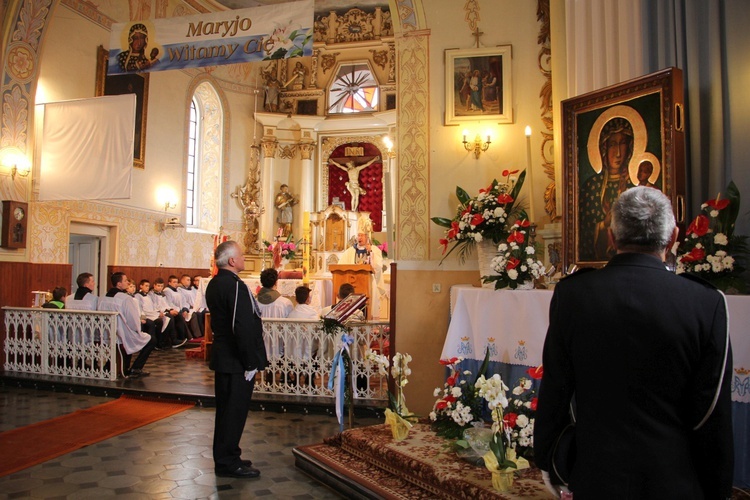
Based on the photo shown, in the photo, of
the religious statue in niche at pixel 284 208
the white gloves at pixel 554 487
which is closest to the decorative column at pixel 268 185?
the religious statue in niche at pixel 284 208

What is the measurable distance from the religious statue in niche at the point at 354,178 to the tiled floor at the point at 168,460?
10.1 m

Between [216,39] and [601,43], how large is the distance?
479cm

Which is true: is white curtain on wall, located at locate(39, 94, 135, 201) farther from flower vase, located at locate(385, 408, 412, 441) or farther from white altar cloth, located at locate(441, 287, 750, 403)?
flower vase, located at locate(385, 408, 412, 441)

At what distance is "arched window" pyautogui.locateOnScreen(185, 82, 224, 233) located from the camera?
Answer: 1494 cm

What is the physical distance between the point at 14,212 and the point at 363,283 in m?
5.56

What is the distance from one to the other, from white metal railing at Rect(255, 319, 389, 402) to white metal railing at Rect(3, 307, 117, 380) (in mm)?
2194

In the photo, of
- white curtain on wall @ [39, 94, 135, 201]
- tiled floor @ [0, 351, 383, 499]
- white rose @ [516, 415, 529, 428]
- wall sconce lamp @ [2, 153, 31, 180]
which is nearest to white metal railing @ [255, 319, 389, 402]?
tiled floor @ [0, 351, 383, 499]

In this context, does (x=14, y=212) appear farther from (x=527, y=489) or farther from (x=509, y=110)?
(x=527, y=489)

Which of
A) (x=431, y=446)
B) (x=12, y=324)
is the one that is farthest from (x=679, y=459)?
(x=12, y=324)

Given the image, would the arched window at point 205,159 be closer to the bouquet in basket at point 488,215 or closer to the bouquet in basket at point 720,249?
the bouquet in basket at point 488,215

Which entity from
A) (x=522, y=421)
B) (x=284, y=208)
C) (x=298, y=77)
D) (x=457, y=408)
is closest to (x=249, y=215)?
(x=284, y=208)

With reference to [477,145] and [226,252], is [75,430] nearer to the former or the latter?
[226,252]

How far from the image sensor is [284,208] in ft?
52.8

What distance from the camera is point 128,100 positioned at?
8.43 m
